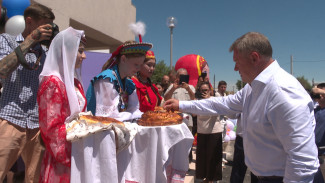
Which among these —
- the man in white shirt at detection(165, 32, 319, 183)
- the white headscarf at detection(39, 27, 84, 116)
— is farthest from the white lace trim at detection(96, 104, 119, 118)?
the man in white shirt at detection(165, 32, 319, 183)

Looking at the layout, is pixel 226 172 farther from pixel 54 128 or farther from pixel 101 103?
pixel 54 128

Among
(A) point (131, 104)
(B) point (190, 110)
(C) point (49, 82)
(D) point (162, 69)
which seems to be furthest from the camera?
(D) point (162, 69)

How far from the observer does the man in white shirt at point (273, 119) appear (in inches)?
52.5

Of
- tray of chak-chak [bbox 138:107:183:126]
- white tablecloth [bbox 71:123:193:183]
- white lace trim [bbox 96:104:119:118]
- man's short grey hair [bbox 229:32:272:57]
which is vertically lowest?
white tablecloth [bbox 71:123:193:183]

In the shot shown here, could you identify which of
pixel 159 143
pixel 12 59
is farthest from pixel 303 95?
pixel 12 59

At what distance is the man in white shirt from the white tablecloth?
1.81ft

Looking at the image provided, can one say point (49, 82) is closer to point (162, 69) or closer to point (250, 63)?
point (250, 63)

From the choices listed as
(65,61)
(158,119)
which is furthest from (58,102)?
(158,119)

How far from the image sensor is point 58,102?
149cm

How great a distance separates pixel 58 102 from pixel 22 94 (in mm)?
663

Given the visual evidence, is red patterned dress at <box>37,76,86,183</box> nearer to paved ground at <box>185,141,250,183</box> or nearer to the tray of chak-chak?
the tray of chak-chak

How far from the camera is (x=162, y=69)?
104ft

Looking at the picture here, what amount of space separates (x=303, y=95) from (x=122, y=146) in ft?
4.08

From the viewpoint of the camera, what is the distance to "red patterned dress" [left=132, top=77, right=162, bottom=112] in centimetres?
284
